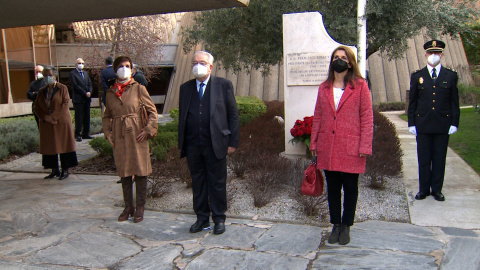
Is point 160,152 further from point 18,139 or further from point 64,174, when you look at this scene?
point 18,139

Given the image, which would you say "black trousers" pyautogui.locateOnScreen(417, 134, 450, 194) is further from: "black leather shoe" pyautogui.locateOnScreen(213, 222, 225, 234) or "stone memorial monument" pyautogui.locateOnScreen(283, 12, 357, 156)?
"black leather shoe" pyautogui.locateOnScreen(213, 222, 225, 234)

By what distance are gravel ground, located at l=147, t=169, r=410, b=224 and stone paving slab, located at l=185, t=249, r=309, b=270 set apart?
106 centimetres

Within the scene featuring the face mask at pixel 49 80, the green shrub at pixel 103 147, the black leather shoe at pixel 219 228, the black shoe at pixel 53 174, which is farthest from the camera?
the green shrub at pixel 103 147

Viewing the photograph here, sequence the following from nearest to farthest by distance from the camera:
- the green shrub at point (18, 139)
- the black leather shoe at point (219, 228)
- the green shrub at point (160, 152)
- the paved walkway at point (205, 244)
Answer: the paved walkway at point (205, 244), the black leather shoe at point (219, 228), the green shrub at point (160, 152), the green shrub at point (18, 139)

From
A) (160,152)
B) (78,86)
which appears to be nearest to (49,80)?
(160,152)

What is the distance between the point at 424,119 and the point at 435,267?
7.84 ft

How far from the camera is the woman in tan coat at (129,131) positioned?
490cm

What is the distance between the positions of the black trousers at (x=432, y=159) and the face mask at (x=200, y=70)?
2961mm

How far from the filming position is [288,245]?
420cm

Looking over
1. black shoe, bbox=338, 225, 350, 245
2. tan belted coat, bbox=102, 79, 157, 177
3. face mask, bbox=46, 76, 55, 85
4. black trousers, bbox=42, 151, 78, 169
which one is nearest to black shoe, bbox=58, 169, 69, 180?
black trousers, bbox=42, 151, 78, 169

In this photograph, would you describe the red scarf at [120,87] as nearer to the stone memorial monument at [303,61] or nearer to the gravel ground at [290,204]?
the gravel ground at [290,204]

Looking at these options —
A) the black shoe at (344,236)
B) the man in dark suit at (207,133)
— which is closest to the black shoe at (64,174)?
the man in dark suit at (207,133)

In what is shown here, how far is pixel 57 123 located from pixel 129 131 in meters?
2.73

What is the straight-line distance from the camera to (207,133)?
446 cm
